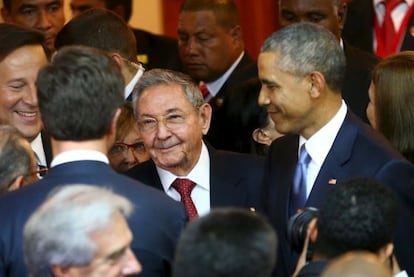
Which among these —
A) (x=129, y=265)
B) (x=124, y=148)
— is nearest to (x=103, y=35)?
(x=124, y=148)

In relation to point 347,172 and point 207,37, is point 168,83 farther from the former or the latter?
point 207,37

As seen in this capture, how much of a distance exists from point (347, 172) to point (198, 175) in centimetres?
69

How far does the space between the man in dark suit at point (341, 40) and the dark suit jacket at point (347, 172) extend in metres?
1.33

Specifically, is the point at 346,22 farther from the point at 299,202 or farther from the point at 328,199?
the point at 328,199

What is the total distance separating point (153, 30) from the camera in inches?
345

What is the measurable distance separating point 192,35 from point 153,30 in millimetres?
1186

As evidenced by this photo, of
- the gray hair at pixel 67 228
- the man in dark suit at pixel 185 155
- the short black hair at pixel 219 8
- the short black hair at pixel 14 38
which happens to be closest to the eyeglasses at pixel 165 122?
the man in dark suit at pixel 185 155

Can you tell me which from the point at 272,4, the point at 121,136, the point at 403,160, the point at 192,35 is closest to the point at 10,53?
the point at 121,136

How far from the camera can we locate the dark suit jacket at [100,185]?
13.4 feet

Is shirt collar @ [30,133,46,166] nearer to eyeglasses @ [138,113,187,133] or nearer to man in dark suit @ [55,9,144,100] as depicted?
eyeglasses @ [138,113,187,133]

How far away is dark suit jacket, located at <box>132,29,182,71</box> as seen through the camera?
25.9 feet

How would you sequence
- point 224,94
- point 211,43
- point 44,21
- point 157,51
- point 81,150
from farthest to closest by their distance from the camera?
point 157,51, point 211,43, point 224,94, point 44,21, point 81,150

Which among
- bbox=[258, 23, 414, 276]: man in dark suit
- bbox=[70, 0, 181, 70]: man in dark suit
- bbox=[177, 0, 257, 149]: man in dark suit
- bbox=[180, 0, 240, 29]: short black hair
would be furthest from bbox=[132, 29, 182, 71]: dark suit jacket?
bbox=[258, 23, 414, 276]: man in dark suit

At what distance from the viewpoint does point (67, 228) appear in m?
3.55
